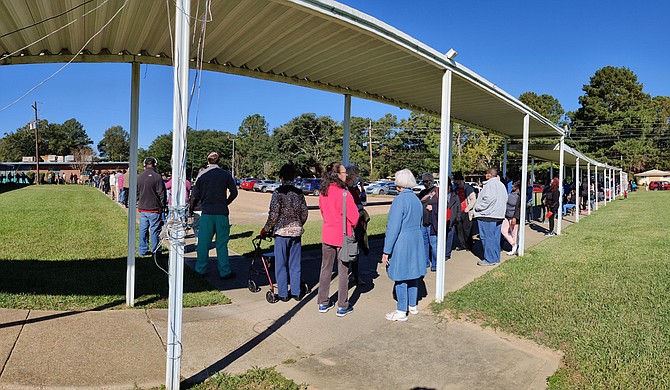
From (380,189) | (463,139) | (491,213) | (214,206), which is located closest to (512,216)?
(491,213)

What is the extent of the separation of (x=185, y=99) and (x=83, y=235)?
9375mm

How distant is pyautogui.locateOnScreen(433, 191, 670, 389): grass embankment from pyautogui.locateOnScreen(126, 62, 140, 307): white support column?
355cm

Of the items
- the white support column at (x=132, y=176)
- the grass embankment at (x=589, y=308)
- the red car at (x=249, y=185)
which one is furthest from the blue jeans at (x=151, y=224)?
the red car at (x=249, y=185)

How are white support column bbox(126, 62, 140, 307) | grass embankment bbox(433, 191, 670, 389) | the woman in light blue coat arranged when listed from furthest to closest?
white support column bbox(126, 62, 140, 307) < the woman in light blue coat < grass embankment bbox(433, 191, 670, 389)

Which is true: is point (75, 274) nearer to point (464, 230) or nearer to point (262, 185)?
point (464, 230)

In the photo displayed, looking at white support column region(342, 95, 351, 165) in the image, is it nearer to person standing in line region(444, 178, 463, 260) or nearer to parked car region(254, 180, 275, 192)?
person standing in line region(444, 178, 463, 260)

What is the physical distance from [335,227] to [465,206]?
4785 millimetres

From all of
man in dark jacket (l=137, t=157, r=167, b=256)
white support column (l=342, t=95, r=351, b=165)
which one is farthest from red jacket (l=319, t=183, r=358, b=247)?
man in dark jacket (l=137, t=157, r=167, b=256)

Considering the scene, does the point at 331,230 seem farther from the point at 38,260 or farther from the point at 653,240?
the point at 653,240

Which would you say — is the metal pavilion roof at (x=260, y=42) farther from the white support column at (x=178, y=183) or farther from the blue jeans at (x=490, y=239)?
the blue jeans at (x=490, y=239)

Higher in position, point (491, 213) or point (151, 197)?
point (151, 197)

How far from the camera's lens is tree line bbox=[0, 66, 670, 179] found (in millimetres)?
52781

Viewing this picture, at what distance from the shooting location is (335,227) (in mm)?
5074

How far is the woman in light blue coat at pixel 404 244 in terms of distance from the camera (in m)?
4.86
